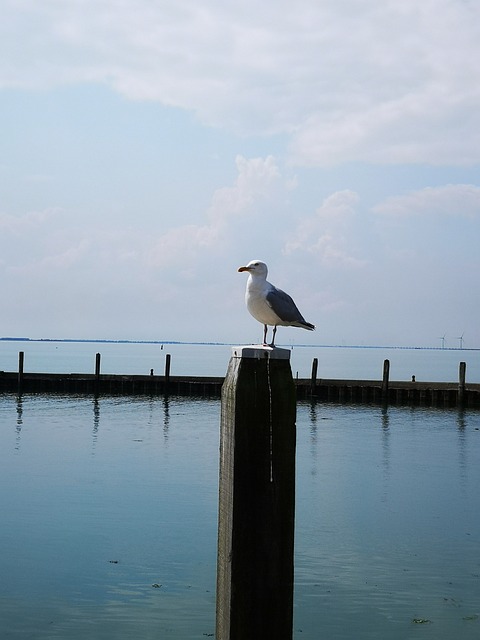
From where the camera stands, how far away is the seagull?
5469mm

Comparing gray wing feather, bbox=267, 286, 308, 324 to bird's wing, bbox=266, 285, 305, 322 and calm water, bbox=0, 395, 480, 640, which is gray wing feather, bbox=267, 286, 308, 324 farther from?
calm water, bbox=0, 395, 480, 640

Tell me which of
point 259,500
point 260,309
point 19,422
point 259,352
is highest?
point 260,309

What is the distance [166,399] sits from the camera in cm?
4322

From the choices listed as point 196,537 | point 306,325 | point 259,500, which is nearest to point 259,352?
point 259,500

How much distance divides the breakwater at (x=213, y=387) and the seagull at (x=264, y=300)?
3672cm

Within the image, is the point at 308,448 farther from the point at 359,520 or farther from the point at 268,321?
the point at 268,321

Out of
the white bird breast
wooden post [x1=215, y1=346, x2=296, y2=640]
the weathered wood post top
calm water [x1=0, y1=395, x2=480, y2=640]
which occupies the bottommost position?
calm water [x1=0, y1=395, x2=480, y2=640]

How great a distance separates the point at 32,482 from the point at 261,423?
16.3 m

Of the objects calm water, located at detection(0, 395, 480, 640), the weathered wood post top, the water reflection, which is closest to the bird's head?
the weathered wood post top

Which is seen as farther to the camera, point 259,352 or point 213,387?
point 213,387

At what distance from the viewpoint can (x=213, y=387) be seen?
1762 inches

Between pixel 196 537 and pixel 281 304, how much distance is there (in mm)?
8945

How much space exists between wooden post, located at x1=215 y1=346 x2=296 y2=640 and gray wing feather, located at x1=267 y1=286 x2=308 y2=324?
1602 millimetres

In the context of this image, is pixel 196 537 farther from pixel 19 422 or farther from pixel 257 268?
pixel 19 422
